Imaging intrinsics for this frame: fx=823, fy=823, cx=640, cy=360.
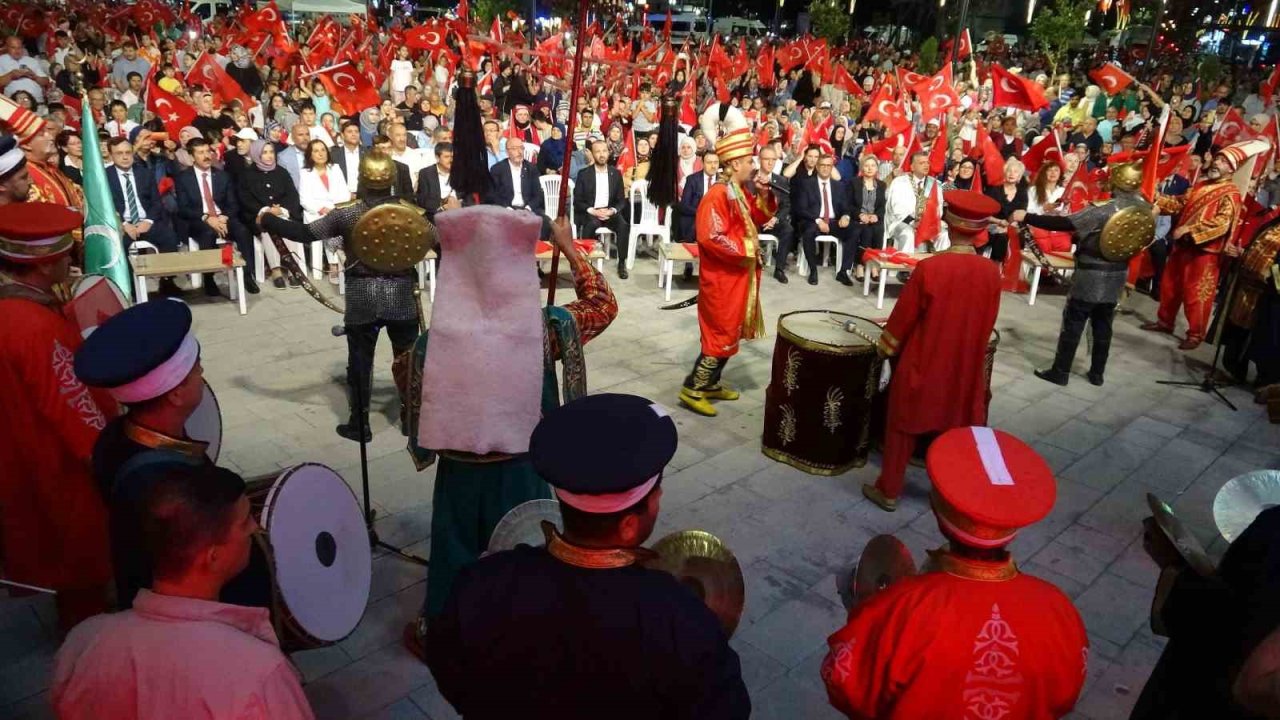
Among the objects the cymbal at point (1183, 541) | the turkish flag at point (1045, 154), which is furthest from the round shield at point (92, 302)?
the turkish flag at point (1045, 154)

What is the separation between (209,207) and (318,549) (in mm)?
7510

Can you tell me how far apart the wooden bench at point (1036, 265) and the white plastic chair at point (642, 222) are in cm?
438

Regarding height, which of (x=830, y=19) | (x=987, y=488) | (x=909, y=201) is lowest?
(x=909, y=201)

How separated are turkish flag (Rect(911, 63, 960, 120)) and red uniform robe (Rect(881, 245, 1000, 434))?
708 centimetres

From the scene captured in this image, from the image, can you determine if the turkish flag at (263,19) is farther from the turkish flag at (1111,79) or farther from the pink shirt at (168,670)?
the pink shirt at (168,670)

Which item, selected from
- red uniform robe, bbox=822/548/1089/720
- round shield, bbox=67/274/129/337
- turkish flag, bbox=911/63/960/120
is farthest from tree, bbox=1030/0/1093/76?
red uniform robe, bbox=822/548/1089/720

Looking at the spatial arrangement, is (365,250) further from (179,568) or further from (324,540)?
(179,568)

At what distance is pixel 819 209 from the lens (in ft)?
34.9

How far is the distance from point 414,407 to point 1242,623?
2.80 metres

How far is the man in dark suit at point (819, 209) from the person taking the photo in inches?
413

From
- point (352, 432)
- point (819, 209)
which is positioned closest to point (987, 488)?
point (352, 432)

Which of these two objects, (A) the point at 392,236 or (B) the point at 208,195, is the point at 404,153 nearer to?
(B) the point at 208,195

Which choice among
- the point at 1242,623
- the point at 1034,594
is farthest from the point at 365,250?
the point at 1242,623

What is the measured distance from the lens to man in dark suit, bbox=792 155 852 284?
34.4 feet
